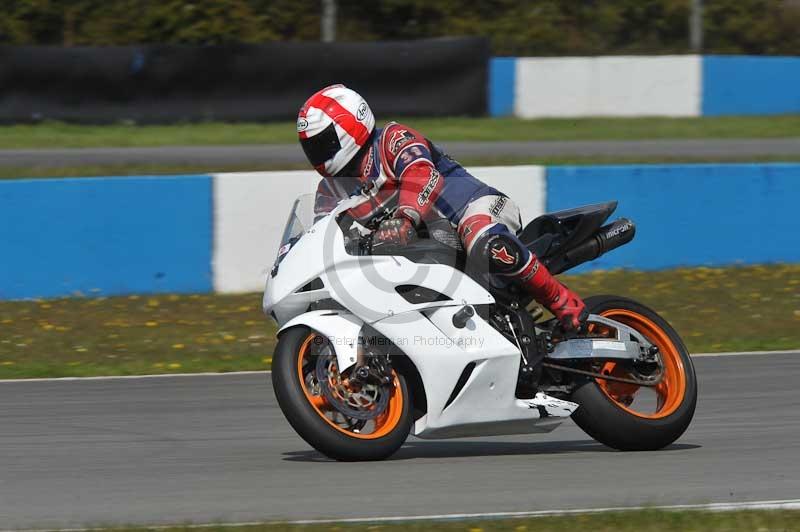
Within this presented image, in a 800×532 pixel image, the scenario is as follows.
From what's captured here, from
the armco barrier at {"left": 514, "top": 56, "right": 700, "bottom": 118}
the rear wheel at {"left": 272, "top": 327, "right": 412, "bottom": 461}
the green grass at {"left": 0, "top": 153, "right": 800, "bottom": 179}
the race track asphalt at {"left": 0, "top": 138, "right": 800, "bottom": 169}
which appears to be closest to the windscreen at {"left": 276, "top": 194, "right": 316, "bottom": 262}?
the rear wheel at {"left": 272, "top": 327, "right": 412, "bottom": 461}

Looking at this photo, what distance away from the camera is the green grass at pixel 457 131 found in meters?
18.5

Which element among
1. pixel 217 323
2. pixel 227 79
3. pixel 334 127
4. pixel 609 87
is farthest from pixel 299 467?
pixel 609 87

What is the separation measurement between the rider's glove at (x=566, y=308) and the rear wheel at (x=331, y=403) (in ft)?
2.50

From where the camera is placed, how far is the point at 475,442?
639 cm

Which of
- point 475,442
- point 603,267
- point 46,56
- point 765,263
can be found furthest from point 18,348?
point 46,56

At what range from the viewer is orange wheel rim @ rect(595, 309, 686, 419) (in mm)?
5957

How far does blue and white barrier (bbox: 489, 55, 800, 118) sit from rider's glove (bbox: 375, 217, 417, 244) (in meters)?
15.3

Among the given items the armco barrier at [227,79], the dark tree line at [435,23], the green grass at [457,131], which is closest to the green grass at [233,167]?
the green grass at [457,131]

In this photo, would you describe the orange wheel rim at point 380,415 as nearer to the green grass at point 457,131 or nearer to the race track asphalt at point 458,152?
the race track asphalt at point 458,152

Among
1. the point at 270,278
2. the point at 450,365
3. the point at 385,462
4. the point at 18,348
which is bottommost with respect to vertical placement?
the point at 18,348

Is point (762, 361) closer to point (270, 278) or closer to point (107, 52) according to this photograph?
point (270, 278)

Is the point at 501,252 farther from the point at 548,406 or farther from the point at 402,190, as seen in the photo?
the point at 548,406

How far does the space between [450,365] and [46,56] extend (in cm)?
1459

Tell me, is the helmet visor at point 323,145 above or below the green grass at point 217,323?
above
